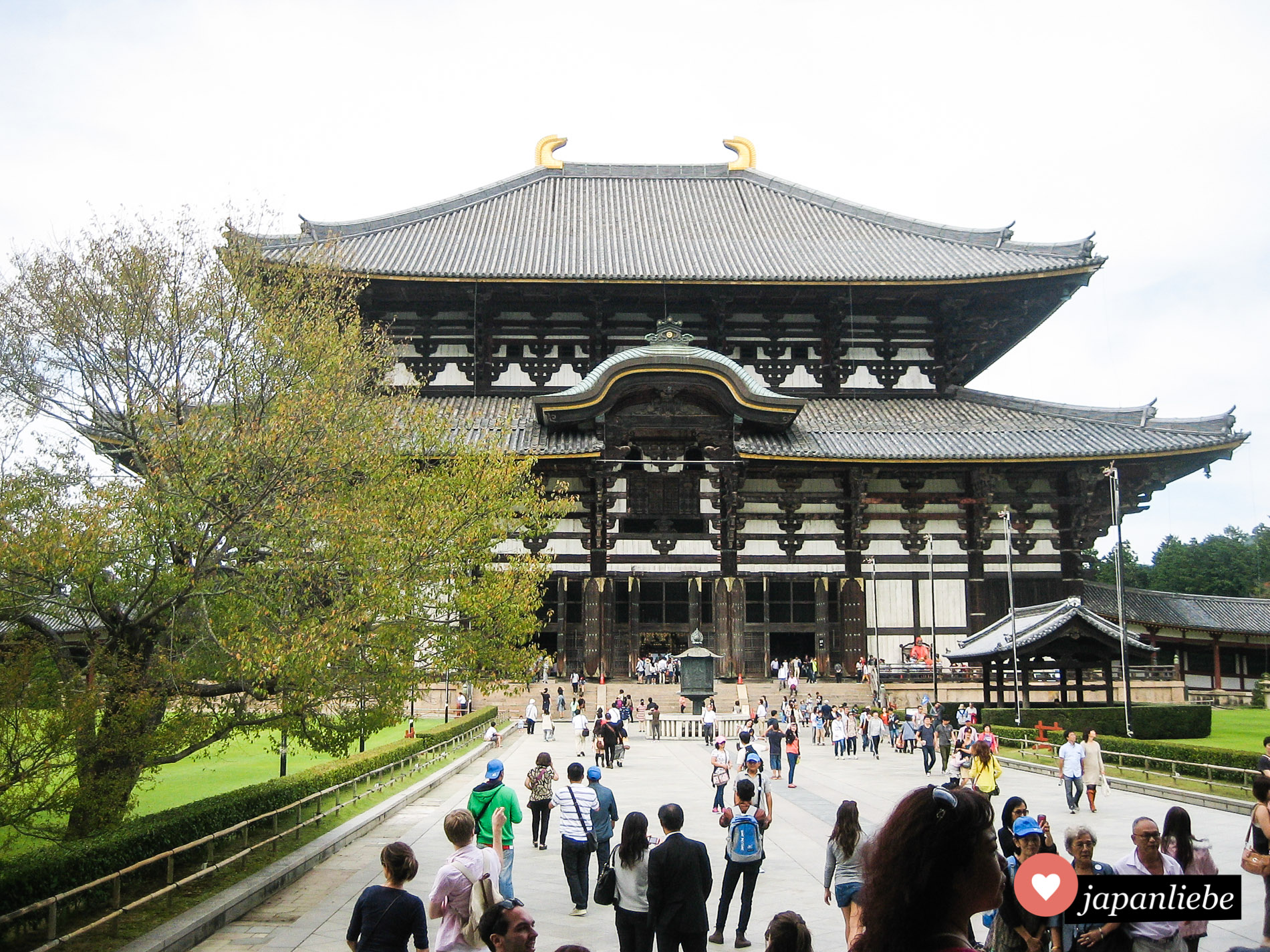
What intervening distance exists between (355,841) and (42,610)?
604 centimetres

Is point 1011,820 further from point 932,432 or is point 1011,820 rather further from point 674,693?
point 932,432

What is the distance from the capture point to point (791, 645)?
4312cm

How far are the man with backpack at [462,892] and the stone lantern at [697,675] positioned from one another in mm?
27632

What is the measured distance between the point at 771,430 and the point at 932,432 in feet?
21.2

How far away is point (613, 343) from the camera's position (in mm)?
46281

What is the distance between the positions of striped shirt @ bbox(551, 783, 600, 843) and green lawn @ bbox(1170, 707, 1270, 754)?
61.7 ft

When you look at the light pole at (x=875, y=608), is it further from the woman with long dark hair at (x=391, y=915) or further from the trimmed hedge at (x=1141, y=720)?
the woman with long dark hair at (x=391, y=915)

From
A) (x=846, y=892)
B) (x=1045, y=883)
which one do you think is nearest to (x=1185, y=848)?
(x=846, y=892)

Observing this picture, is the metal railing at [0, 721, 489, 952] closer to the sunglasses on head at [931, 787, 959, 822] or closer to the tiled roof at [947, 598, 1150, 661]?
the sunglasses on head at [931, 787, 959, 822]

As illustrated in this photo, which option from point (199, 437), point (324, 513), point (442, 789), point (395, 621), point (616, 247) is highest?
point (616, 247)

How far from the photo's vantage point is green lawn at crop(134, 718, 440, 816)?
788 inches

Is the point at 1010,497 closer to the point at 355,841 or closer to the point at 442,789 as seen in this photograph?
the point at 442,789

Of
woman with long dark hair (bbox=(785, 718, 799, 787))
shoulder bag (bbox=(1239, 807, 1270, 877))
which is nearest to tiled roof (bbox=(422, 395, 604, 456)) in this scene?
woman with long dark hair (bbox=(785, 718, 799, 787))

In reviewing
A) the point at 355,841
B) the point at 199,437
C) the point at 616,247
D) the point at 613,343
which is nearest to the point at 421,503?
the point at 199,437
